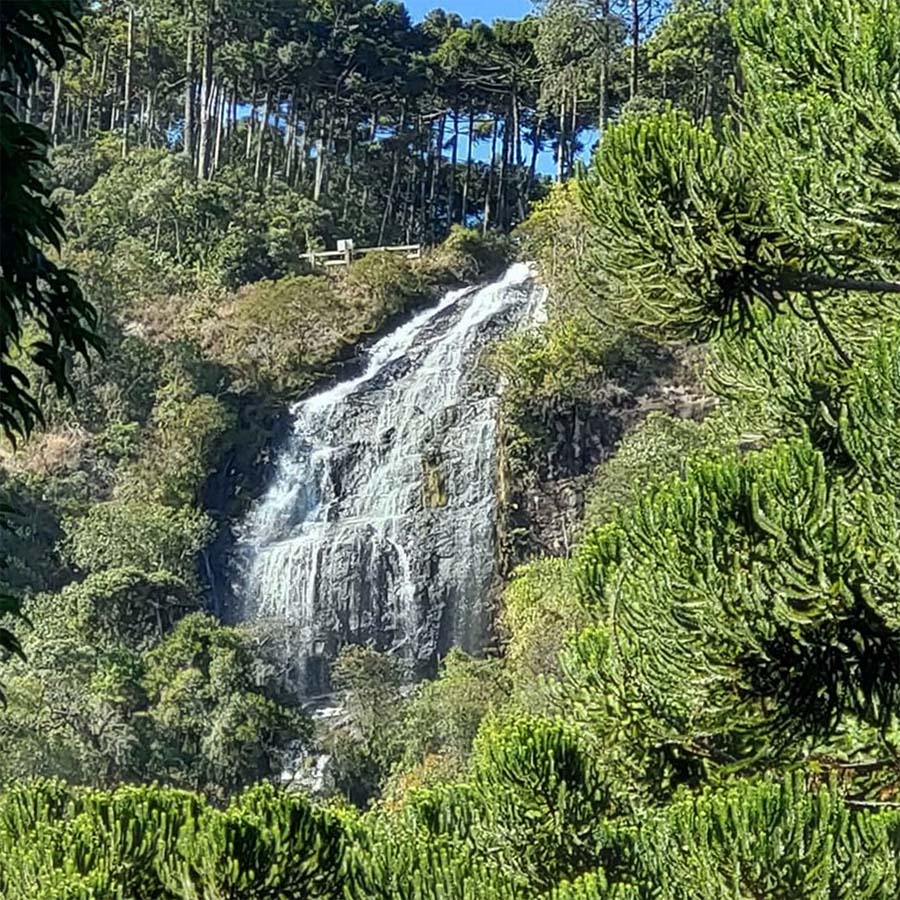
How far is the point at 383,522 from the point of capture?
2228cm

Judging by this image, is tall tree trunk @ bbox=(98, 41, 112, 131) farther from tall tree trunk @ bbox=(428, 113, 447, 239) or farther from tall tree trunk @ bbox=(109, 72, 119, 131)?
tall tree trunk @ bbox=(428, 113, 447, 239)

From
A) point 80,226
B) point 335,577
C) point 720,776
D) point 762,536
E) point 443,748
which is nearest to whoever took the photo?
point 762,536

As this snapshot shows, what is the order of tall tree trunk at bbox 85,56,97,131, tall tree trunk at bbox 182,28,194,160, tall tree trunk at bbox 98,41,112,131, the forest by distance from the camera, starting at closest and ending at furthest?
the forest, tall tree trunk at bbox 182,28,194,160, tall tree trunk at bbox 98,41,112,131, tall tree trunk at bbox 85,56,97,131

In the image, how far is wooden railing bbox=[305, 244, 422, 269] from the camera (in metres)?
29.0

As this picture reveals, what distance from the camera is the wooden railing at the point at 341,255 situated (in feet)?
95.0

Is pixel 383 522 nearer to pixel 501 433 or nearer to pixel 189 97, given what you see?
pixel 501 433

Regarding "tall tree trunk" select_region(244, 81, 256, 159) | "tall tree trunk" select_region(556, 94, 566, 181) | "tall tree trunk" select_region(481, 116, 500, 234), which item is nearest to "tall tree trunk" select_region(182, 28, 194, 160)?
"tall tree trunk" select_region(244, 81, 256, 159)

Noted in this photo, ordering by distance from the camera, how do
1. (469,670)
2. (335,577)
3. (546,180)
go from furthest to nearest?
1. (546,180)
2. (335,577)
3. (469,670)

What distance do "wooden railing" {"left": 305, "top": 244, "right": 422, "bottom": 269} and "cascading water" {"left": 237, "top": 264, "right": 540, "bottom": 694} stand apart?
475 centimetres

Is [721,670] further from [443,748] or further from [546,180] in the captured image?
[546,180]

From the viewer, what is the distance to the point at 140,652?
64.8ft

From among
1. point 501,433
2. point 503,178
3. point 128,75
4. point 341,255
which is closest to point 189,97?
point 128,75

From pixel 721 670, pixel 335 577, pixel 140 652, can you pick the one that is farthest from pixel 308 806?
pixel 335 577

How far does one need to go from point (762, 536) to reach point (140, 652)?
16.6m
